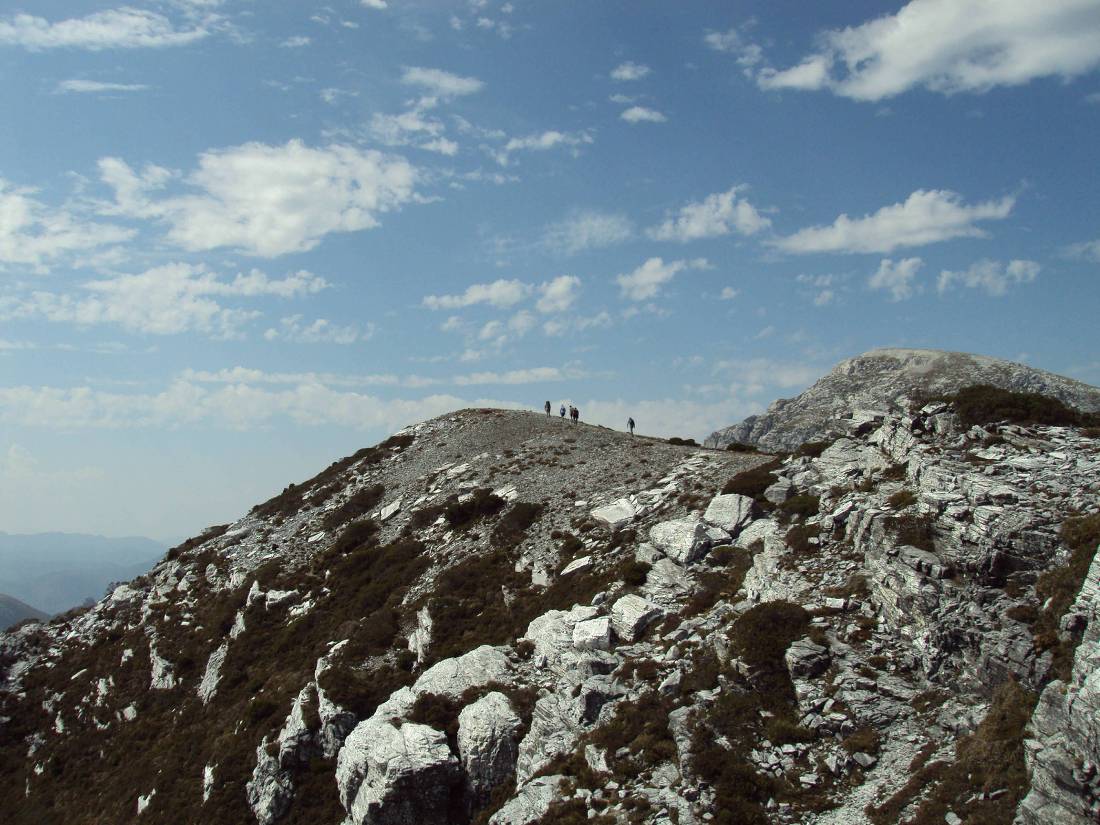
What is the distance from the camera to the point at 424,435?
74312 mm

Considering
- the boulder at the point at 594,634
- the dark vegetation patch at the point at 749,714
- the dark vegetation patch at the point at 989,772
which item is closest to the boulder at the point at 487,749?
the boulder at the point at 594,634

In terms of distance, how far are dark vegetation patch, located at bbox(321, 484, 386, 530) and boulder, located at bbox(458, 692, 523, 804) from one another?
3520 centimetres

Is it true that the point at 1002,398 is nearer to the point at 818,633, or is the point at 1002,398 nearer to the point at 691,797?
the point at 818,633

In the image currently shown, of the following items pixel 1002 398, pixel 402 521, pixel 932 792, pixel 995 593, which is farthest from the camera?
pixel 402 521

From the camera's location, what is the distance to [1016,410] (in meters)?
30.1

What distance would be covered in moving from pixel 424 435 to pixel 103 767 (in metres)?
40.0

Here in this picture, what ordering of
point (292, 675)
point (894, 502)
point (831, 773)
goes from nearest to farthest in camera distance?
point (831, 773), point (894, 502), point (292, 675)

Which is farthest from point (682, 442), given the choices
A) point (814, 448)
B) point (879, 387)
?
point (879, 387)

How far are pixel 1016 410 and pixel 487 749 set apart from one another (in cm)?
2801

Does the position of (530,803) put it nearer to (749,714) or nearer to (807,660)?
(749,714)

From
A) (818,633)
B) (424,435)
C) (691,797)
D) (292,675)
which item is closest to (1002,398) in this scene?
(818,633)

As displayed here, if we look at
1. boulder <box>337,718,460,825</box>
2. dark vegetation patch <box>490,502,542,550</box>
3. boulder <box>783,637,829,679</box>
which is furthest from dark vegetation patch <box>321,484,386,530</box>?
boulder <box>783,637,829,679</box>

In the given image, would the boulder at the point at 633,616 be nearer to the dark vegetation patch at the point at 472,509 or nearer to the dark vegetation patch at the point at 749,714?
the dark vegetation patch at the point at 749,714

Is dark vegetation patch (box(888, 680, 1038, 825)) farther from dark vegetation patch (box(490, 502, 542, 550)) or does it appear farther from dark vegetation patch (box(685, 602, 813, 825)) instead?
dark vegetation patch (box(490, 502, 542, 550))
